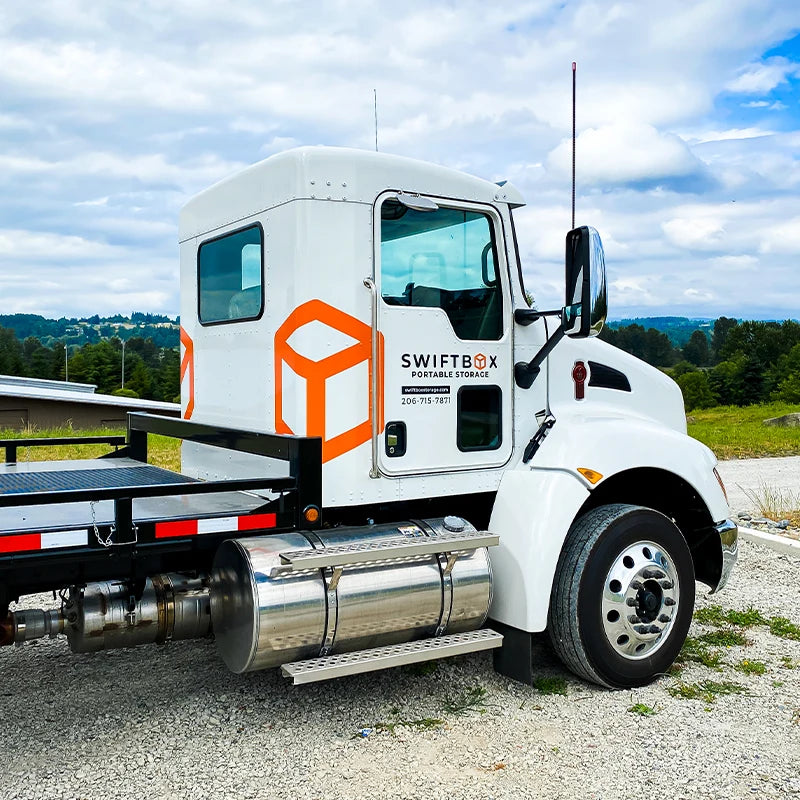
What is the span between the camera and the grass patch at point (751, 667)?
4973mm

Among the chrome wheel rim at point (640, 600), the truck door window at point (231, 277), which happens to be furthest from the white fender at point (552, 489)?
the truck door window at point (231, 277)

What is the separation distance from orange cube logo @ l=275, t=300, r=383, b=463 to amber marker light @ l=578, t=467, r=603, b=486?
43.7 inches

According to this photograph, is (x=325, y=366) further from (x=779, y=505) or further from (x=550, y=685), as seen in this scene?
(x=779, y=505)

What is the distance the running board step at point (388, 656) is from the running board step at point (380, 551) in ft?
1.40

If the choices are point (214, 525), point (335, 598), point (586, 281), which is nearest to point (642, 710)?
point (335, 598)

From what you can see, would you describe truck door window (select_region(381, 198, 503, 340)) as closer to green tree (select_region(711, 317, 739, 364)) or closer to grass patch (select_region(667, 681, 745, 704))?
grass patch (select_region(667, 681, 745, 704))

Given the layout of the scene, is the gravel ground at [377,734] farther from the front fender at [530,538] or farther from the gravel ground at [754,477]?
the gravel ground at [754,477]

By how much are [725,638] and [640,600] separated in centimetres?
121

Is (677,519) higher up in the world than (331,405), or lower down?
lower down

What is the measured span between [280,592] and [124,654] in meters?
1.92

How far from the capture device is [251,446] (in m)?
4.41

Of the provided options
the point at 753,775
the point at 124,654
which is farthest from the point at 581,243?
the point at 124,654

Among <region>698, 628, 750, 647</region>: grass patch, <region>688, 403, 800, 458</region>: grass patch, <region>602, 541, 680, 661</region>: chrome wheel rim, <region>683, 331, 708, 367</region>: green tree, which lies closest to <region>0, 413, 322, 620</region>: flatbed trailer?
<region>602, 541, 680, 661</region>: chrome wheel rim

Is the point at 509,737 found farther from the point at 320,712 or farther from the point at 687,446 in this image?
the point at 687,446
